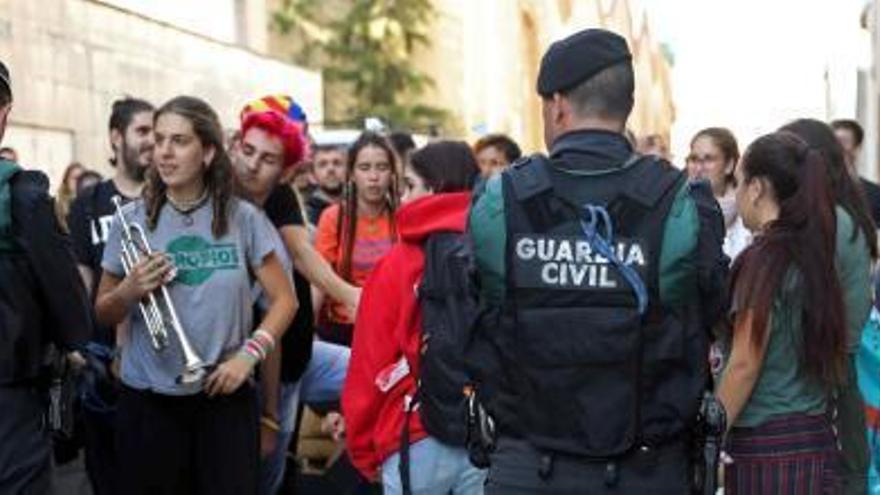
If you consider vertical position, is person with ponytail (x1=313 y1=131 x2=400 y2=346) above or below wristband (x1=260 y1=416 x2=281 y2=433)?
above

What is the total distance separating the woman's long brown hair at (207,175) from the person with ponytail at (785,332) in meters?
1.90

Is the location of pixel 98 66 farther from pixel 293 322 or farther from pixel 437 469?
pixel 437 469

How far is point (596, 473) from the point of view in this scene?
3355 mm

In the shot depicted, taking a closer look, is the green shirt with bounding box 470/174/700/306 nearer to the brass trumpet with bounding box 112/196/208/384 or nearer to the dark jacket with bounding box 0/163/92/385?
the dark jacket with bounding box 0/163/92/385

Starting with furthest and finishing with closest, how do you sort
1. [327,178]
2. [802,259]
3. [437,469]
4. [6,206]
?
[327,178], [437,469], [802,259], [6,206]

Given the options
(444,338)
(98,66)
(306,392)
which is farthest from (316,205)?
(98,66)

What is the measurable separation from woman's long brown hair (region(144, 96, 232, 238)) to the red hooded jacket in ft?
2.33

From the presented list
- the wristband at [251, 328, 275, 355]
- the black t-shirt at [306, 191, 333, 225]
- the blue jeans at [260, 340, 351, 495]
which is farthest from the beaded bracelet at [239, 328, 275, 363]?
the black t-shirt at [306, 191, 333, 225]

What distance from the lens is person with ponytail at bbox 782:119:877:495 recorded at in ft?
14.2

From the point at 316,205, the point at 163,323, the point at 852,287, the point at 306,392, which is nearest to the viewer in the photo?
the point at 852,287

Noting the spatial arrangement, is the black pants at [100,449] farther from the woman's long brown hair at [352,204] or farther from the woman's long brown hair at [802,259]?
the woman's long brown hair at [802,259]

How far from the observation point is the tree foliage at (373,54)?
28.2 meters

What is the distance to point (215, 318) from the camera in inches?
193

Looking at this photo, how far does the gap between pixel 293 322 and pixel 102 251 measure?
830 millimetres
